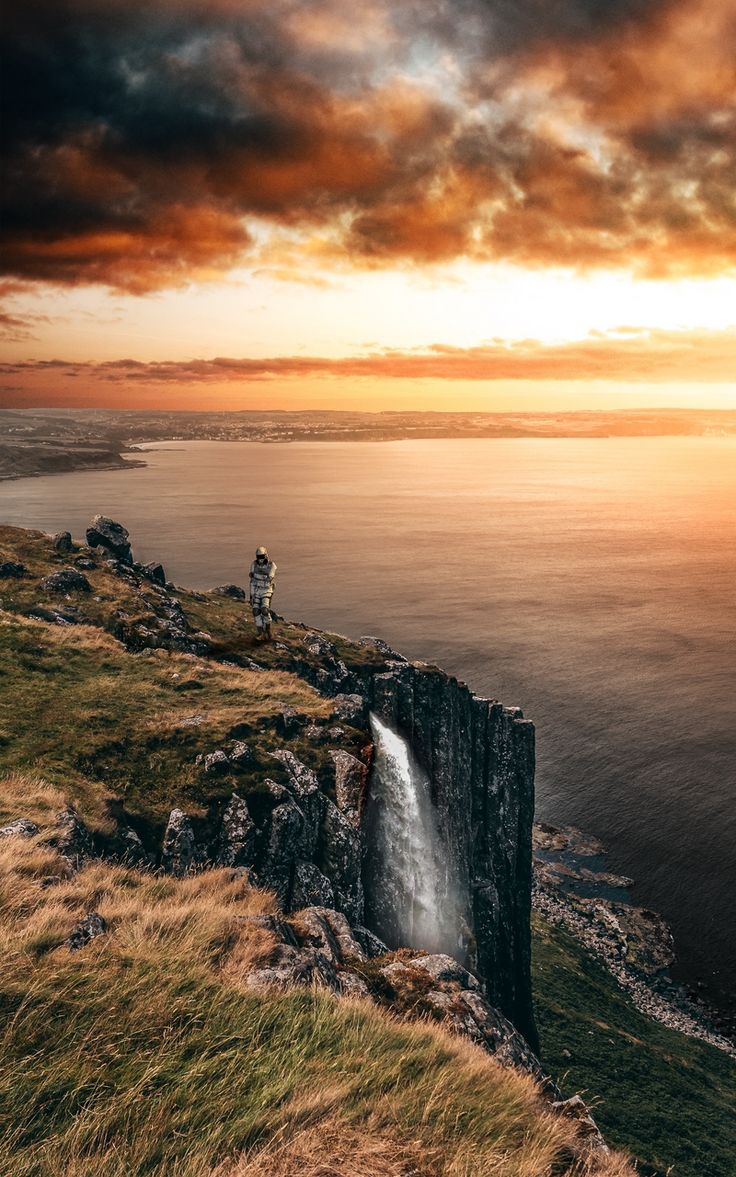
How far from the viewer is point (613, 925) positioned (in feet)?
225

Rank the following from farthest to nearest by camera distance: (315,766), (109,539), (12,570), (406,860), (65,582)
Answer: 1. (109,539)
2. (12,570)
3. (65,582)
4. (406,860)
5. (315,766)

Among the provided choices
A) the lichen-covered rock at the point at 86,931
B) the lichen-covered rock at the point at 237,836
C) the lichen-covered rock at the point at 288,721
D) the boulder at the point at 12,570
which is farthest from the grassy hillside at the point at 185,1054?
→ the boulder at the point at 12,570

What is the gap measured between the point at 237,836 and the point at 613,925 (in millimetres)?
63043

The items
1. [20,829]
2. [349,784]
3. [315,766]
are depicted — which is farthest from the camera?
[349,784]

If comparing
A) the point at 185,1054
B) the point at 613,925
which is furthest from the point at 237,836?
the point at 613,925

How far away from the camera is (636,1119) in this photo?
42.3 meters

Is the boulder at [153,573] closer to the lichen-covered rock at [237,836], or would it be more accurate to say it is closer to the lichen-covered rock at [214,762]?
the lichen-covered rock at [214,762]

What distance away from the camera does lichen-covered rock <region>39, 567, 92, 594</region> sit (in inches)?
1742

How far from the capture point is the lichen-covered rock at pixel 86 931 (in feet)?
33.0

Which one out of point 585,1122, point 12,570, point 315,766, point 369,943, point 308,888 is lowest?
point 308,888

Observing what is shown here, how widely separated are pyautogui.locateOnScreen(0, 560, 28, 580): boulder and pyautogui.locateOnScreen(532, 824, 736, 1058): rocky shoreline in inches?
2543

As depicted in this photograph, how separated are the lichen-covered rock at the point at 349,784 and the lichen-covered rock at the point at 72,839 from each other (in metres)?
12.0

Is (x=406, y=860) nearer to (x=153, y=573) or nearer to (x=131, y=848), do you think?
(x=131, y=848)

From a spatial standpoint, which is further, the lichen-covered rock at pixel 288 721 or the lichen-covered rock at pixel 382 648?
the lichen-covered rock at pixel 382 648
